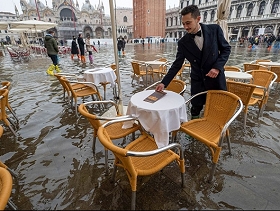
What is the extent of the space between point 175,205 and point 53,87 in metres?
5.74

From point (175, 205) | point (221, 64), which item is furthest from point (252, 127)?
point (175, 205)

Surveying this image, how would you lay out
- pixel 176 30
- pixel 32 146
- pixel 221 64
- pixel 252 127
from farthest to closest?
pixel 176 30
pixel 252 127
pixel 32 146
pixel 221 64

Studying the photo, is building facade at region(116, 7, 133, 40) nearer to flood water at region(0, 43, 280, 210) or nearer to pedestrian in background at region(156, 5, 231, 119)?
flood water at region(0, 43, 280, 210)

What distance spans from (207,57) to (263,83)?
236cm

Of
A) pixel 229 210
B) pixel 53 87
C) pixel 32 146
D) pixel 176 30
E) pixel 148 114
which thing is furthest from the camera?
pixel 176 30

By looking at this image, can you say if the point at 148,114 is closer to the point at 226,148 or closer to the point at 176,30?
the point at 226,148

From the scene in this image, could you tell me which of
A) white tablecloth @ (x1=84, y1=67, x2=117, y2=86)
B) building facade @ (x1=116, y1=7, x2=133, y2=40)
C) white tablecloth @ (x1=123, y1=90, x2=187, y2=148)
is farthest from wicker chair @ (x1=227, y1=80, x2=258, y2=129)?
building facade @ (x1=116, y1=7, x2=133, y2=40)

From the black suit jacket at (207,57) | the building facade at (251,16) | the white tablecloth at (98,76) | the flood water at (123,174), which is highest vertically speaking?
the building facade at (251,16)

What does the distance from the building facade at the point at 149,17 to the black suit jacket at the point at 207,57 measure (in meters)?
47.9

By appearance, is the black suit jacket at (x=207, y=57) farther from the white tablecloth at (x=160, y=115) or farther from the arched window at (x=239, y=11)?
the arched window at (x=239, y=11)

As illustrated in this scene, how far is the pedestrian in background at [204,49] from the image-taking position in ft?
6.57

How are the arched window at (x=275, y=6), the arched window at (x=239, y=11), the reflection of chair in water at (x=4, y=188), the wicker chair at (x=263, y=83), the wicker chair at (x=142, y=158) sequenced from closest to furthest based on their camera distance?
the reflection of chair in water at (x=4, y=188) < the wicker chair at (x=142, y=158) < the wicker chair at (x=263, y=83) < the arched window at (x=275, y=6) < the arched window at (x=239, y=11)

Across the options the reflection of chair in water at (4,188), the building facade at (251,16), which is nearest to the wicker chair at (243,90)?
the reflection of chair in water at (4,188)

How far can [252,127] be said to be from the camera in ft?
10.2
